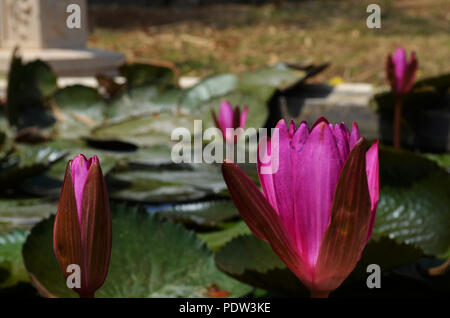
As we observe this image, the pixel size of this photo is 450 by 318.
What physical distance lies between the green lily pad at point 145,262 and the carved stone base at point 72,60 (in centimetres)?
151

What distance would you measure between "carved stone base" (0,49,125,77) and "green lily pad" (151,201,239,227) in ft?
4.28

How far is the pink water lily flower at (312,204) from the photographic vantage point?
0.94 feet

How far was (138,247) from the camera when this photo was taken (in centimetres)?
55

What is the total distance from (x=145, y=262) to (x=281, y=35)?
16.9 ft

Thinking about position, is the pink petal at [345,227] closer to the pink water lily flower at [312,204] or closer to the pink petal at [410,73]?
the pink water lily flower at [312,204]

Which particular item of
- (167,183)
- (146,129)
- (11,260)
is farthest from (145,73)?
(11,260)

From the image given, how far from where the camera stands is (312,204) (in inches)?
11.7

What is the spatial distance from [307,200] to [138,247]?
0.95 ft

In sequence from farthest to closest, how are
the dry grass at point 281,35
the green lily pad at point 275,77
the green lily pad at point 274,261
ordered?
the dry grass at point 281,35
the green lily pad at point 275,77
the green lily pad at point 274,261

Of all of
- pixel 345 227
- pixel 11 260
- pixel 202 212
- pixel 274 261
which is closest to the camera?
pixel 345 227

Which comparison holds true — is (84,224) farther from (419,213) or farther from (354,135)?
(419,213)

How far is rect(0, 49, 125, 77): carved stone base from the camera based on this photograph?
207cm

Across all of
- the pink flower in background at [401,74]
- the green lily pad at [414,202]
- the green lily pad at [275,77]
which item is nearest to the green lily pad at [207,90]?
the green lily pad at [275,77]

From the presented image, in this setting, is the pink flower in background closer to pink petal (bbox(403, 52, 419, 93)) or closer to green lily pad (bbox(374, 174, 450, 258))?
pink petal (bbox(403, 52, 419, 93))
